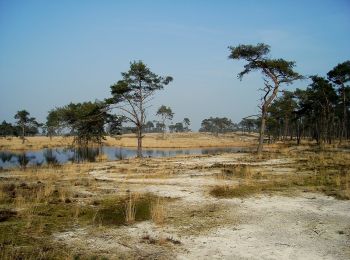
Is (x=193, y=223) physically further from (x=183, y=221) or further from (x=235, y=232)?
(x=235, y=232)

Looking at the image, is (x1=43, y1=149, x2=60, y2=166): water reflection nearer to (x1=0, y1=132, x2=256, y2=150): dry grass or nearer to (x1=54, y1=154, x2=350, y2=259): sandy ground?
(x1=0, y1=132, x2=256, y2=150): dry grass

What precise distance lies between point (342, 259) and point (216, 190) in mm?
7624

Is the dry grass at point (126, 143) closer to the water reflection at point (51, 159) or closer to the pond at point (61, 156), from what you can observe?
the pond at point (61, 156)

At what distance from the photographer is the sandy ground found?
774 centimetres

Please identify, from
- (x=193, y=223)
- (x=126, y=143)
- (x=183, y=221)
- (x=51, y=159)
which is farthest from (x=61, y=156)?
(x=193, y=223)

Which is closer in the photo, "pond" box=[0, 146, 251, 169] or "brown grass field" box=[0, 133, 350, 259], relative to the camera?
"brown grass field" box=[0, 133, 350, 259]

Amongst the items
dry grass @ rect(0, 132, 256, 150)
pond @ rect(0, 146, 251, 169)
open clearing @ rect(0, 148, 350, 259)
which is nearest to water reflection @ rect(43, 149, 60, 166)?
pond @ rect(0, 146, 251, 169)

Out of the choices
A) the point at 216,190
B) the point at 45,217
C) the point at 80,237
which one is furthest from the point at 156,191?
the point at 80,237

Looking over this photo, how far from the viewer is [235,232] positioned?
30.1 feet

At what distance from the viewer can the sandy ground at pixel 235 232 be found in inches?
305

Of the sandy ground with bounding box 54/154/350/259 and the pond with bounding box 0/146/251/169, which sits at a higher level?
the sandy ground with bounding box 54/154/350/259

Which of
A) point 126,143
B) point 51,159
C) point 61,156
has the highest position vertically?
point 126,143

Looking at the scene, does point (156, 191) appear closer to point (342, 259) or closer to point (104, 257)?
point (104, 257)

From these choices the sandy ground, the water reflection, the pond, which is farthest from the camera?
the pond
